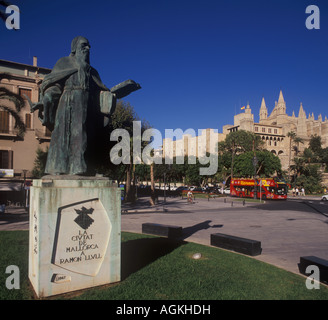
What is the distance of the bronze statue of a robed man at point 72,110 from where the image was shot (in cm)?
498

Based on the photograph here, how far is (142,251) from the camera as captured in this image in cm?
780

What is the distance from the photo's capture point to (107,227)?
16.4ft

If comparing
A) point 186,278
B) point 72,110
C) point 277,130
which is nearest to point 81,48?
point 72,110

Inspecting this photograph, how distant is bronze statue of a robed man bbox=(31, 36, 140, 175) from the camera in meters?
4.98

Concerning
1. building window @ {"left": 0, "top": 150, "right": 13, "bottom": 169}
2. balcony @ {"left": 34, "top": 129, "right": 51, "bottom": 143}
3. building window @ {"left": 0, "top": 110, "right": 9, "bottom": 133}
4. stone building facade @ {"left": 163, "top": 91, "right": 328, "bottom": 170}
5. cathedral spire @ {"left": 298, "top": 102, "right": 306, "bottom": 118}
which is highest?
cathedral spire @ {"left": 298, "top": 102, "right": 306, "bottom": 118}

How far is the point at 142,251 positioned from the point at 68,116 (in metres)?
4.60

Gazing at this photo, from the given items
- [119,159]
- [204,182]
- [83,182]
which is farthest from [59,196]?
[204,182]

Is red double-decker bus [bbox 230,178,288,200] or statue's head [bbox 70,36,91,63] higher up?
statue's head [bbox 70,36,91,63]

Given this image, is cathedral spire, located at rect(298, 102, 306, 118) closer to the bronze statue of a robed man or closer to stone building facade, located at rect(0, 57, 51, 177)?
stone building facade, located at rect(0, 57, 51, 177)

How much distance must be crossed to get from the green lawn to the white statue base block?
0.28m

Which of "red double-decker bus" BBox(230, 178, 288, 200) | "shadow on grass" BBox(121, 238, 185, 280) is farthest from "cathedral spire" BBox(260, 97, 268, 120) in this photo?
"shadow on grass" BBox(121, 238, 185, 280)

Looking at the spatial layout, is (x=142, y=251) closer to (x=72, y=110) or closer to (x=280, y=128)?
(x=72, y=110)

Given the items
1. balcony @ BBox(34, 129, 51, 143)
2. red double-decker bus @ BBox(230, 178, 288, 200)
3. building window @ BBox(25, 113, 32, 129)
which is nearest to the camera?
balcony @ BBox(34, 129, 51, 143)

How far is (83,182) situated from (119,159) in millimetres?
20241
